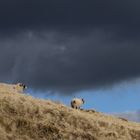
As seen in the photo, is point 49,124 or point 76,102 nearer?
point 49,124

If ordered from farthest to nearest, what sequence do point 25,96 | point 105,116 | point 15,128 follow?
point 105,116
point 25,96
point 15,128

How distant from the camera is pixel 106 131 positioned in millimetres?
48312

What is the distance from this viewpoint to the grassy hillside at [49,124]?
153 feet

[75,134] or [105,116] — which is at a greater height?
[105,116]

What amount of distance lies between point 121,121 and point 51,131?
8.96 meters

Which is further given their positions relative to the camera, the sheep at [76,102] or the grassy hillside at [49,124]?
the sheep at [76,102]

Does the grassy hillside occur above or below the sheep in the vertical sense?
below

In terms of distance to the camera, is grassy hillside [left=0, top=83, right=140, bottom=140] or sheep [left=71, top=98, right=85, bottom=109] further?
sheep [left=71, top=98, right=85, bottom=109]

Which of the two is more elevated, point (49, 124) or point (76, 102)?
point (76, 102)

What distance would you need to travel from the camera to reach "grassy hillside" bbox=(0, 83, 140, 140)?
46.8 metres

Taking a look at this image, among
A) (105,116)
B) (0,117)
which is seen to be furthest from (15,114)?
(105,116)

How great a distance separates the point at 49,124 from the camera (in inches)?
1864

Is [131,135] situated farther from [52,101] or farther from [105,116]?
[52,101]

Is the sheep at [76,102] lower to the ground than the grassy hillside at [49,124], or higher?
higher
